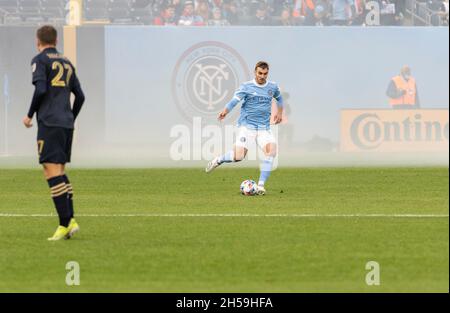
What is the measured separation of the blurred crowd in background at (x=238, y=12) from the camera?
28531mm

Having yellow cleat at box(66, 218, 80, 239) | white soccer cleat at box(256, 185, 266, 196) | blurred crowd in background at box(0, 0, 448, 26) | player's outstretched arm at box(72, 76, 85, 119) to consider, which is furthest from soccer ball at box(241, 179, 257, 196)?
blurred crowd in background at box(0, 0, 448, 26)

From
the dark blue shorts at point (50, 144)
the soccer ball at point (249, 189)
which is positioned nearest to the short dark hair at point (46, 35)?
the dark blue shorts at point (50, 144)

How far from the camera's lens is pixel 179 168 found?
1001 inches

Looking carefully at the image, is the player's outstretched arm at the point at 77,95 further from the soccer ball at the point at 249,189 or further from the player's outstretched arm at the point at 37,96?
the soccer ball at the point at 249,189

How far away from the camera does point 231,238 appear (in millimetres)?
12312

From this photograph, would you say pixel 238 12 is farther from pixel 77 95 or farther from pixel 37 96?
pixel 37 96

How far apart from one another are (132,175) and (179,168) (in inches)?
102

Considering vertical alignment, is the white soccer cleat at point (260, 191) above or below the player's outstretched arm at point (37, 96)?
below

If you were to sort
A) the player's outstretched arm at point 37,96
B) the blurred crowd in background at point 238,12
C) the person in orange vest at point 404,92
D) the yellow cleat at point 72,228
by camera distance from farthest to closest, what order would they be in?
the blurred crowd in background at point 238,12
the person in orange vest at point 404,92
the yellow cleat at point 72,228
the player's outstretched arm at point 37,96

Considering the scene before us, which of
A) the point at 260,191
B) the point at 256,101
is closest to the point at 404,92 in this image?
the point at 256,101

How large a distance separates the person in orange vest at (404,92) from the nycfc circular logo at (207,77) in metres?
3.22

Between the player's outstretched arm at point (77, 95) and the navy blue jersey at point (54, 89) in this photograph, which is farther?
the player's outstretched arm at point (77, 95)
